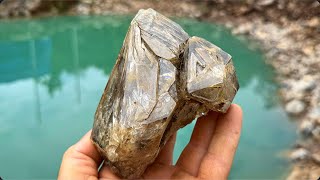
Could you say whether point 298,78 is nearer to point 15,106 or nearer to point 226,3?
point 226,3

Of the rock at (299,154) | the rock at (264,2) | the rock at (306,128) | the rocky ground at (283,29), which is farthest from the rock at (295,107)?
the rock at (264,2)

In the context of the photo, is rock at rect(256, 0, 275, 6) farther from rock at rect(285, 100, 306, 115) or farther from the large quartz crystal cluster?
the large quartz crystal cluster

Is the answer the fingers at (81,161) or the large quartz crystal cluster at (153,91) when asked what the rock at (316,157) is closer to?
the large quartz crystal cluster at (153,91)

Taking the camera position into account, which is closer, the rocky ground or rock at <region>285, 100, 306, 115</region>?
the rocky ground

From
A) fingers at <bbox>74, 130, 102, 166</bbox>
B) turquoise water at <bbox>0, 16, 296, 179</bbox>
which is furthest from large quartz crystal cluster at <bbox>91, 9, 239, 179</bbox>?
turquoise water at <bbox>0, 16, 296, 179</bbox>

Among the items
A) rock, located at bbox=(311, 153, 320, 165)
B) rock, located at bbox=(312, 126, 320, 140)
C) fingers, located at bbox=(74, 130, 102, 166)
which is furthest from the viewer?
rock, located at bbox=(312, 126, 320, 140)

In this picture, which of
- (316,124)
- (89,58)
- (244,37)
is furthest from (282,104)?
(89,58)

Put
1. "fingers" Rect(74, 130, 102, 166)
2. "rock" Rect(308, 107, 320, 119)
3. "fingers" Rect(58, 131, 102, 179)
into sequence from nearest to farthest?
"fingers" Rect(58, 131, 102, 179), "fingers" Rect(74, 130, 102, 166), "rock" Rect(308, 107, 320, 119)

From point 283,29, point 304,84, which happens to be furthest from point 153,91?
point 283,29
